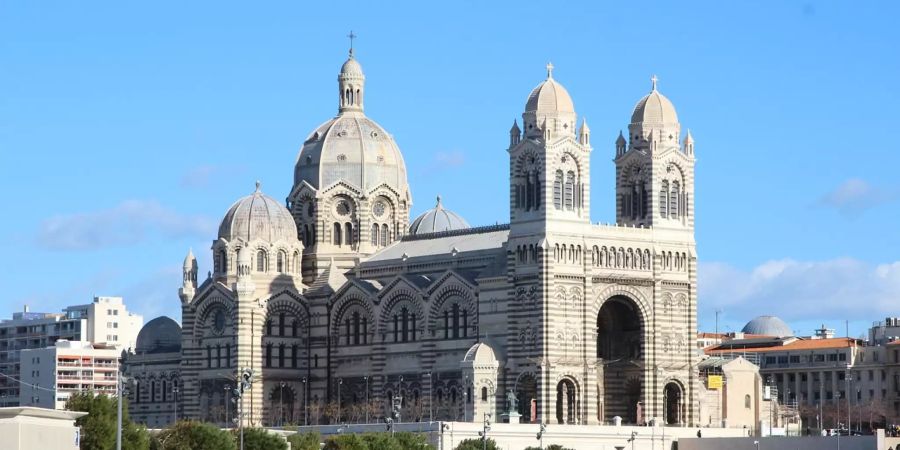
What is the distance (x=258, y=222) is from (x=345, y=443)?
1715 inches

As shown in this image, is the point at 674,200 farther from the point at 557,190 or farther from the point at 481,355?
the point at 481,355

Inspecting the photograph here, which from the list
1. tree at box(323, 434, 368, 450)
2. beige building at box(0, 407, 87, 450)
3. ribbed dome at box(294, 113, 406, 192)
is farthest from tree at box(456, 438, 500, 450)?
ribbed dome at box(294, 113, 406, 192)

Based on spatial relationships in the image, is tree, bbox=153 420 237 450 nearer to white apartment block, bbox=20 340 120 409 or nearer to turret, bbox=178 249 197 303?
turret, bbox=178 249 197 303

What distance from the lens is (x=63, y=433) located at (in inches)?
3068

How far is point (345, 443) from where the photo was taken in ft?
354

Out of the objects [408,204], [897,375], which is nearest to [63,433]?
[408,204]

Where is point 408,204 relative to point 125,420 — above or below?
above

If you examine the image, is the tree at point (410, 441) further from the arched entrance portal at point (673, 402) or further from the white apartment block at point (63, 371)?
→ the white apartment block at point (63, 371)

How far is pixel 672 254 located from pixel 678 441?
1251 centimetres

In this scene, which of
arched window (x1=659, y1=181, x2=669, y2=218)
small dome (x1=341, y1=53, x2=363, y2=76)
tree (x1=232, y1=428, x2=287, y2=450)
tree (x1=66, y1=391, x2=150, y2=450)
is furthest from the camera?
small dome (x1=341, y1=53, x2=363, y2=76)

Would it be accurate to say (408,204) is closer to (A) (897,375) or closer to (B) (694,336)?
(B) (694,336)

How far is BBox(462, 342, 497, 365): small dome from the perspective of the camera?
132 meters

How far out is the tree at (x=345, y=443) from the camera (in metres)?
107

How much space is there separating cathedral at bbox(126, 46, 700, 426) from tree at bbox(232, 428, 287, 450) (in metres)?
29.9
